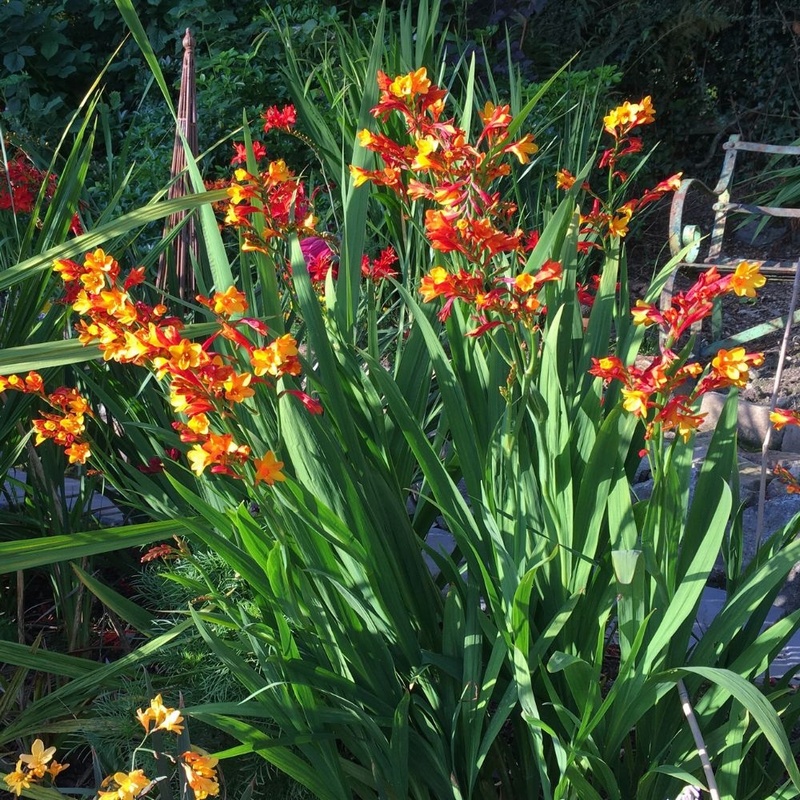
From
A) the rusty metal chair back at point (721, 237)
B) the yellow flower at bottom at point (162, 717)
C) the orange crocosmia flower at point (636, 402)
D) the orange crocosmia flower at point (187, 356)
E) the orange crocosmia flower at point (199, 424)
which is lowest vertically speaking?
the rusty metal chair back at point (721, 237)

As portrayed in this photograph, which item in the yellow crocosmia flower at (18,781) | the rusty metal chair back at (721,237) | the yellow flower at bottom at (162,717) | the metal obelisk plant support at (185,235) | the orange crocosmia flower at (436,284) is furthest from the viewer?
the rusty metal chair back at (721,237)

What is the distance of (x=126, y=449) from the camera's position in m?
1.82

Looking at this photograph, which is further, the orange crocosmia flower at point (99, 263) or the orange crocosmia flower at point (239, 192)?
the orange crocosmia flower at point (239, 192)

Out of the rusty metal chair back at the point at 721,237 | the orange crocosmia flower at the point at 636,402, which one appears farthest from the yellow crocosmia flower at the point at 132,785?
the rusty metal chair back at the point at 721,237

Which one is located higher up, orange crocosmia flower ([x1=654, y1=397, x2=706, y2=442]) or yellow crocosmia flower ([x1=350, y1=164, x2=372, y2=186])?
yellow crocosmia flower ([x1=350, y1=164, x2=372, y2=186])

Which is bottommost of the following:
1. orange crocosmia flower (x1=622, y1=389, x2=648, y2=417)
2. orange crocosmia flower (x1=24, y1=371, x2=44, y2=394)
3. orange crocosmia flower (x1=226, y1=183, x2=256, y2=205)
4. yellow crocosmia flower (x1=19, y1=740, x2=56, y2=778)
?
yellow crocosmia flower (x1=19, y1=740, x2=56, y2=778)

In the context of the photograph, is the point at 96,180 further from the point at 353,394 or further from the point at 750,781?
the point at 750,781

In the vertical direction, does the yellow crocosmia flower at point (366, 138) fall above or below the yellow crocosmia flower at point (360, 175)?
above

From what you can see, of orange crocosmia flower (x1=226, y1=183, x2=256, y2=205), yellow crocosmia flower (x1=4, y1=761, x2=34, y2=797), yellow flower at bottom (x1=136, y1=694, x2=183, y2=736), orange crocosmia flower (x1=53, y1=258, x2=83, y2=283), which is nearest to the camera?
yellow flower at bottom (x1=136, y1=694, x2=183, y2=736)

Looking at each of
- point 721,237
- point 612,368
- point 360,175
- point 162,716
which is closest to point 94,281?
point 360,175

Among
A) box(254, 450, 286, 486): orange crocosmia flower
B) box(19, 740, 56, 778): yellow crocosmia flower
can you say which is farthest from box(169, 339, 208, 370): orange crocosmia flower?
box(19, 740, 56, 778): yellow crocosmia flower

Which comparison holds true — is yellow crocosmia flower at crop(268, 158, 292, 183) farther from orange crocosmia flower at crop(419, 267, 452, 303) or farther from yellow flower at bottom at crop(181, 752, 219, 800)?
yellow flower at bottom at crop(181, 752, 219, 800)

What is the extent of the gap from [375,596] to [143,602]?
2.93 ft

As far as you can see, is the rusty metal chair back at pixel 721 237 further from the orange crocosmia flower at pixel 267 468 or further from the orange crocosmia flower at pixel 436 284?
the orange crocosmia flower at pixel 267 468
